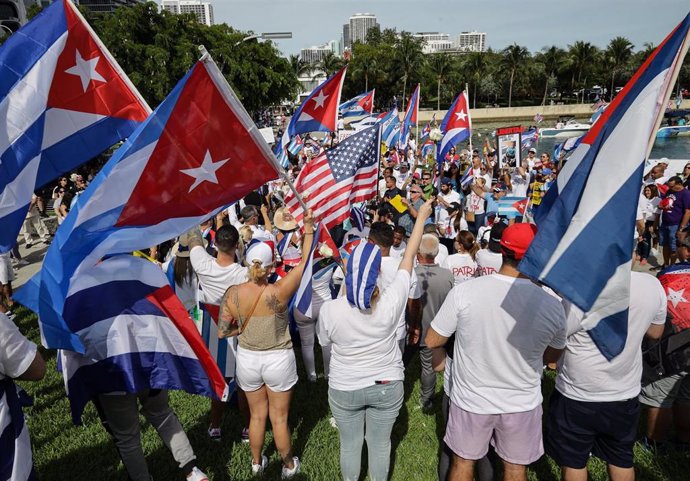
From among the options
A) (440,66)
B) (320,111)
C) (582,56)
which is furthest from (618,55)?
(320,111)

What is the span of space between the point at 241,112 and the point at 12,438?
2.43 meters

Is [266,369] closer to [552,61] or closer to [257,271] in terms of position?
[257,271]

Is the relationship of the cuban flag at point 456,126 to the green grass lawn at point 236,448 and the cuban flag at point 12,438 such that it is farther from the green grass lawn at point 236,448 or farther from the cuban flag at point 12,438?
the cuban flag at point 12,438

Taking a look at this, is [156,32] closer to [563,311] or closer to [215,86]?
[215,86]

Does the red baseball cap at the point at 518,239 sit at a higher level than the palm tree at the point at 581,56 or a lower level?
lower

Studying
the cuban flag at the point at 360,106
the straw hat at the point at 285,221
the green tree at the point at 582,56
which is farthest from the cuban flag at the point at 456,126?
the green tree at the point at 582,56

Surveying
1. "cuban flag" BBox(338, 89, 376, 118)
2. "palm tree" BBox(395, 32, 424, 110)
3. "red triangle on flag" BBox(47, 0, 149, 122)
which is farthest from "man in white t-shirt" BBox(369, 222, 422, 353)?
"palm tree" BBox(395, 32, 424, 110)

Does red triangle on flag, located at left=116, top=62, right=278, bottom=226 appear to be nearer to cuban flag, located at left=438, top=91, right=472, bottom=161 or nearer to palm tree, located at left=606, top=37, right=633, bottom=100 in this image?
cuban flag, located at left=438, top=91, right=472, bottom=161

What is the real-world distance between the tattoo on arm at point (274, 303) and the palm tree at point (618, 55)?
72344 mm

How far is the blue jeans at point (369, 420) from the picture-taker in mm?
3169

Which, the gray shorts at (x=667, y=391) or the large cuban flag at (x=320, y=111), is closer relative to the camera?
the gray shorts at (x=667, y=391)

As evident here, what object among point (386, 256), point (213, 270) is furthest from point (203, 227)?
point (386, 256)

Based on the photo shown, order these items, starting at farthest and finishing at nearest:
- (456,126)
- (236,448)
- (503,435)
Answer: (456,126) < (236,448) < (503,435)

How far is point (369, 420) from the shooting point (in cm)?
327
